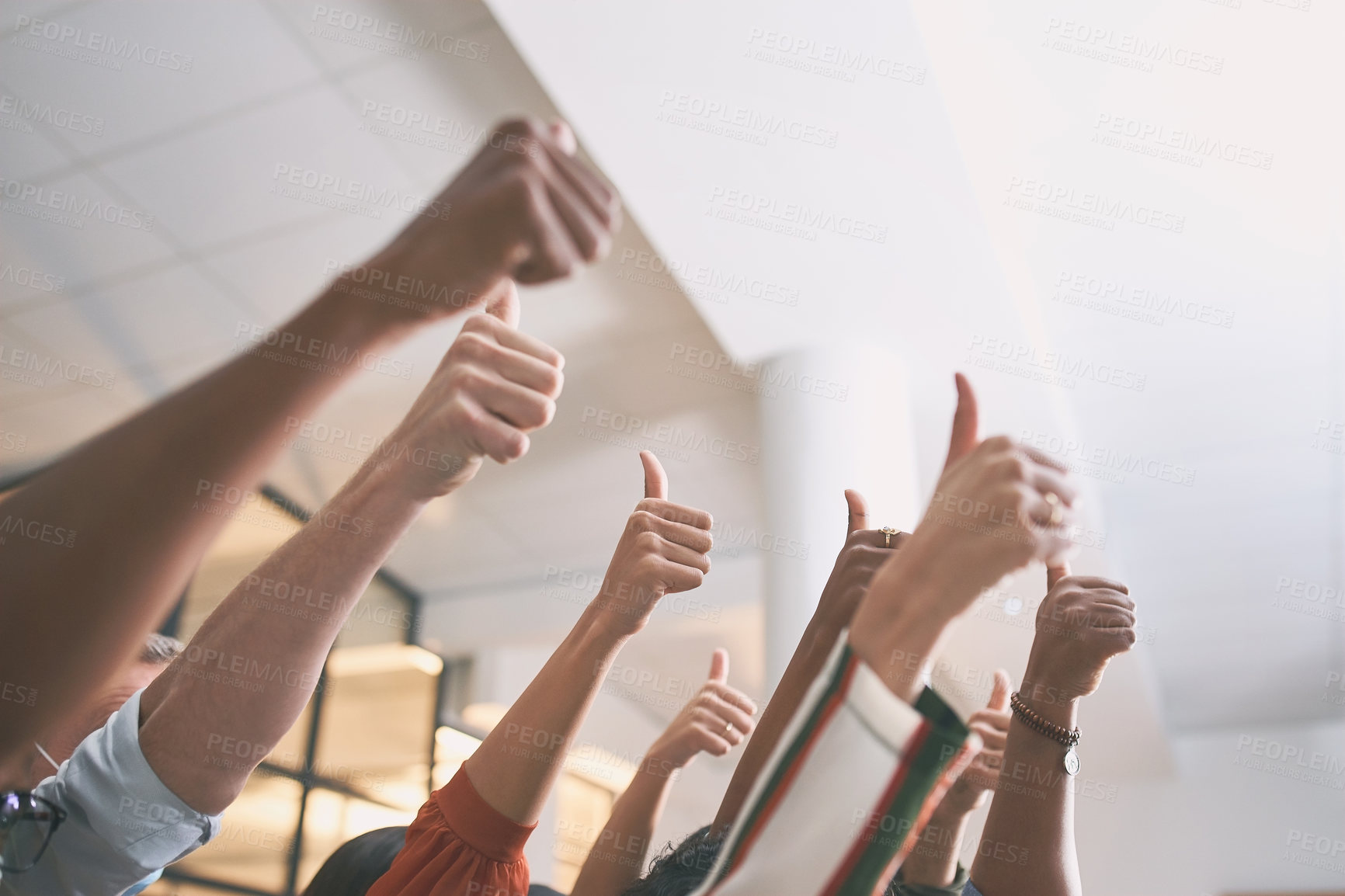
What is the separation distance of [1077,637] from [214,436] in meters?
0.87

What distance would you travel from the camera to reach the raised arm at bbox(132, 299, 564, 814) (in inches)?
22.1

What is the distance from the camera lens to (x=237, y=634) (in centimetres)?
66

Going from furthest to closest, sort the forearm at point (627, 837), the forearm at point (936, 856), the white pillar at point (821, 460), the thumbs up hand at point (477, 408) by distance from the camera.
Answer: the white pillar at point (821, 460)
the forearm at point (627, 837)
the forearm at point (936, 856)
the thumbs up hand at point (477, 408)

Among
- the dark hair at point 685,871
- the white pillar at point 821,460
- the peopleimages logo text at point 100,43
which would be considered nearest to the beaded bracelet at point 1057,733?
the dark hair at point 685,871

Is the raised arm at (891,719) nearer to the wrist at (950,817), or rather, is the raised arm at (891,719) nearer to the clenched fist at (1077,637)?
the clenched fist at (1077,637)

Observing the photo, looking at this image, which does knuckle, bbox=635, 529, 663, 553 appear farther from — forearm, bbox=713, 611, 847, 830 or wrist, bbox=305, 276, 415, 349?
wrist, bbox=305, 276, 415, 349

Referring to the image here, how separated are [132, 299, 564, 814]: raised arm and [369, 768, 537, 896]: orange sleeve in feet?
0.75

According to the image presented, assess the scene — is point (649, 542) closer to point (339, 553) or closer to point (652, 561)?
point (652, 561)

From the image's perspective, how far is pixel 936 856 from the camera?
3.74ft

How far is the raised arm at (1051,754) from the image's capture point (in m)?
0.97

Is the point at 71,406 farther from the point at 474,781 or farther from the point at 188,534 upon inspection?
A: the point at 188,534

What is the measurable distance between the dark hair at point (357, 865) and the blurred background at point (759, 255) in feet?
1.38

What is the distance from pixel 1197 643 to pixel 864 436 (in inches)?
159

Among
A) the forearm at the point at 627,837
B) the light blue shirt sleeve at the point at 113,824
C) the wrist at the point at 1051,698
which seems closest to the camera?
the light blue shirt sleeve at the point at 113,824
